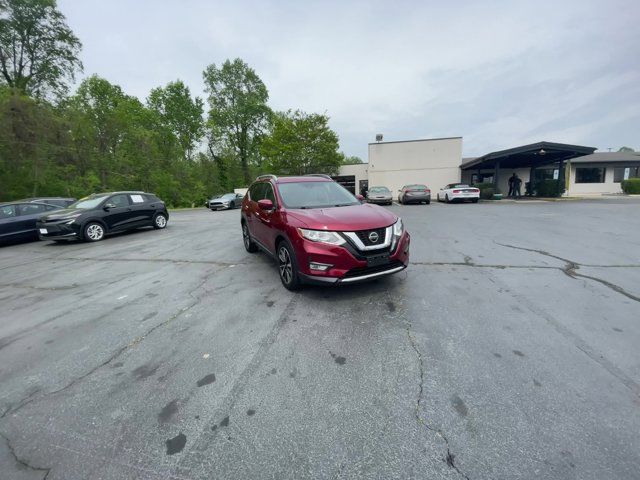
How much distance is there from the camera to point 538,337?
109 inches

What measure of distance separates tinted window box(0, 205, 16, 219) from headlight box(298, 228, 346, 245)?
39.6ft

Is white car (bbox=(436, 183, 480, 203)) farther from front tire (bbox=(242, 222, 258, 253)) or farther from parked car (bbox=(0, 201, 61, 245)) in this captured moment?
parked car (bbox=(0, 201, 61, 245))

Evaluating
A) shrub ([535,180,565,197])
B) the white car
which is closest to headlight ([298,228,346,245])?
the white car

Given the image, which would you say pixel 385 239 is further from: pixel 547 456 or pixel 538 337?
pixel 547 456

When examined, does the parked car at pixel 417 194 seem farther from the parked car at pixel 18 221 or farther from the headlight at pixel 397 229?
the parked car at pixel 18 221

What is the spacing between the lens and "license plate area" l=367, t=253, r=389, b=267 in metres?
3.53

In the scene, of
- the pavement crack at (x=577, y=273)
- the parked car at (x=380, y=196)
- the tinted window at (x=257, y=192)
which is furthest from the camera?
the parked car at (x=380, y=196)

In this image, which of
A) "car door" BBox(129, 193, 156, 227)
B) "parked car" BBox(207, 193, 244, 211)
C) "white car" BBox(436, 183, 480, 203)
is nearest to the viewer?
"car door" BBox(129, 193, 156, 227)

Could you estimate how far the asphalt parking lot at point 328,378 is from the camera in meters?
1.60

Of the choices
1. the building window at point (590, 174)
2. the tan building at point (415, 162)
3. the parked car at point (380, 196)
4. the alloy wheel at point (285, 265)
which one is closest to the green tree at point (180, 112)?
the tan building at point (415, 162)

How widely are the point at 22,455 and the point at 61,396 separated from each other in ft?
1.91

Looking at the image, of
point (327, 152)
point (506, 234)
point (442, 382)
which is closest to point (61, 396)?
point (442, 382)

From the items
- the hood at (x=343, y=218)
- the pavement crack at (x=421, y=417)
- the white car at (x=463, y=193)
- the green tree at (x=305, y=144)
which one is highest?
the green tree at (x=305, y=144)

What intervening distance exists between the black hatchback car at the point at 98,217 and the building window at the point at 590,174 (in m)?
37.8
